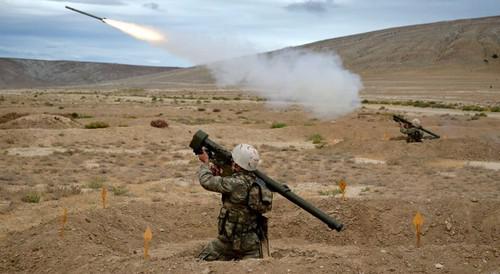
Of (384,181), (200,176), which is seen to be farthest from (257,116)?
(200,176)

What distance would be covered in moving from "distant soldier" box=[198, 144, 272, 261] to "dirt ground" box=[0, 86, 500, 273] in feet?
1.89

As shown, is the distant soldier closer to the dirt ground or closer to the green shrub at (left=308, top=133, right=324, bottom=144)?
the dirt ground

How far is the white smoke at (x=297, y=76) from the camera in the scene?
23.4 m

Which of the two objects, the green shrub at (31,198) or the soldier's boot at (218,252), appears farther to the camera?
the green shrub at (31,198)

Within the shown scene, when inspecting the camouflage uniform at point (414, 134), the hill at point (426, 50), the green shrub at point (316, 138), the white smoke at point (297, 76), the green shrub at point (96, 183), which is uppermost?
the hill at point (426, 50)

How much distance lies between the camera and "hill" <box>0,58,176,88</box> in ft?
548

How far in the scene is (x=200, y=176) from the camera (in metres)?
7.74

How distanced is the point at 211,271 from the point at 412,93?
66.0 meters

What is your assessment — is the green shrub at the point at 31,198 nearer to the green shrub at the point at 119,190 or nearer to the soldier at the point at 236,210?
the green shrub at the point at 119,190

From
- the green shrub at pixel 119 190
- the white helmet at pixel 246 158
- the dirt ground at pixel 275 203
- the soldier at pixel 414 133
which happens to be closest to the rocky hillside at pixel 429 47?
the soldier at pixel 414 133

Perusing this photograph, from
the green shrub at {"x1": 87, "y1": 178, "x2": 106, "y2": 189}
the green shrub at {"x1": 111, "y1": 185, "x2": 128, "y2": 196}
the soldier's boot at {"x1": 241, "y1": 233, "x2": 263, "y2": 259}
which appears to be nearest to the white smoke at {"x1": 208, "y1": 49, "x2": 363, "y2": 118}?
the green shrub at {"x1": 87, "y1": 178, "x2": 106, "y2": 189}

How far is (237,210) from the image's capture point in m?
7.83

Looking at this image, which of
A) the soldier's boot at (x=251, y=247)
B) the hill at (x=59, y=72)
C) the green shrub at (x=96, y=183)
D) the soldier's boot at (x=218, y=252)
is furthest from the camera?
the hill at (x=59, y=72)

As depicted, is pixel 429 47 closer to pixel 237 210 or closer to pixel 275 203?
pixel 275 203
